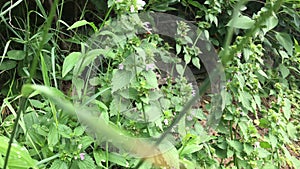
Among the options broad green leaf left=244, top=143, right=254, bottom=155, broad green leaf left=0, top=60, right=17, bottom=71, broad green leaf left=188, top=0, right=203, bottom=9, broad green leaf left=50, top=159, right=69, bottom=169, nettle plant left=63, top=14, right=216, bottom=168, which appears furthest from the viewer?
broad green leaf left=188, top=0, right=203, bottom=9

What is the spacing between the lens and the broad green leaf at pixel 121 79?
138cm

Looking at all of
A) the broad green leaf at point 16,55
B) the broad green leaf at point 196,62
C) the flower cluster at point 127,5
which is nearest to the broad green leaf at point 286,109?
the broad green leaf at point 196,62

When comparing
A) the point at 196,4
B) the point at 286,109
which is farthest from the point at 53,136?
the point at 196,4

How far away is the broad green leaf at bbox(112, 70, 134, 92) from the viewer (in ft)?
4.51

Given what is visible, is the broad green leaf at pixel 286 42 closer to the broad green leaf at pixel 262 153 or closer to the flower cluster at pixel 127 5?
the broad green leaf at pixel 262 153

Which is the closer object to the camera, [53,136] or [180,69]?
[53,136]

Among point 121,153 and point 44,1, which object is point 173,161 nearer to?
point 121,153

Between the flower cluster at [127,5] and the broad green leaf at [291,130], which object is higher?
the flower cluster at [127,5]

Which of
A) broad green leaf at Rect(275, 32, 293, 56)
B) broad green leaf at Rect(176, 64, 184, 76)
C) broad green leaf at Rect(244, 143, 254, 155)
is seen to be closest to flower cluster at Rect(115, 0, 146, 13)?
broad green leaf at Rect(176, 64, 184, 76)

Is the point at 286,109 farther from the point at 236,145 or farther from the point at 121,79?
the point at 121,79

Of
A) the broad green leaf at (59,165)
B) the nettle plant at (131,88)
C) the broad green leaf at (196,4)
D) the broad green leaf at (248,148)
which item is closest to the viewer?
the broad green leaf at (59,165)

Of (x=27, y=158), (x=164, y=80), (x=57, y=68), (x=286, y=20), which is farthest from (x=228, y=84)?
(x=27, y=158)

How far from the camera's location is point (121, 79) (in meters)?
1.38

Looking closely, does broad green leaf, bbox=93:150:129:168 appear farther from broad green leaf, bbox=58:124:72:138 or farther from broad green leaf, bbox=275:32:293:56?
broad green leaf, bbox=275:32:293:56
